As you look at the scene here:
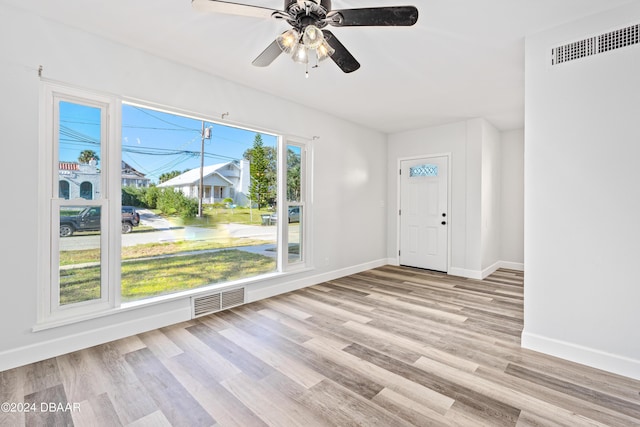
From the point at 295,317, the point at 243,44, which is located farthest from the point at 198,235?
the point at 243,44

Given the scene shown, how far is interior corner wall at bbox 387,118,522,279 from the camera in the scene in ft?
16.2

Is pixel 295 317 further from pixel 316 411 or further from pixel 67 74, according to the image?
pixel 67 74

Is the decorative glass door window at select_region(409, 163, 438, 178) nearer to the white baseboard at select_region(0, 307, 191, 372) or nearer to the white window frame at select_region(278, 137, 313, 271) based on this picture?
the white window frame at select_region(278, 137, 313, 271)

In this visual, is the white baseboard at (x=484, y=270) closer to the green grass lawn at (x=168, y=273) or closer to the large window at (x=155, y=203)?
the large window at (x=155, y=203)

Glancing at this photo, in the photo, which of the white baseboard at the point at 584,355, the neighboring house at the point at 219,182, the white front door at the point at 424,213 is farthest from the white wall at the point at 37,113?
the white baseboard at the point at 584,355

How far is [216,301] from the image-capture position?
3395mm

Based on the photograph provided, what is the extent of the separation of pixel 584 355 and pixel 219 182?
3.99 m

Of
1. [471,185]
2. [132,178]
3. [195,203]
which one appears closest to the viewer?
[132,178]

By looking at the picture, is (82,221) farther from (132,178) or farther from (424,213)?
(424,213)

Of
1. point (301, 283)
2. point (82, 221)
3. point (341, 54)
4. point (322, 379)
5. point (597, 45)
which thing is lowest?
point (322, 379)

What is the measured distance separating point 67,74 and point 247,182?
207 centimetres

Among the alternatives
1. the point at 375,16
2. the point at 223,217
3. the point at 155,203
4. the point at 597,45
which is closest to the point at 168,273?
the point at 155,203

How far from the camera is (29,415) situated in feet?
5.70

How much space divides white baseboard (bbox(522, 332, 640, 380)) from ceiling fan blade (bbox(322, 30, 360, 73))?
276 centimetres
